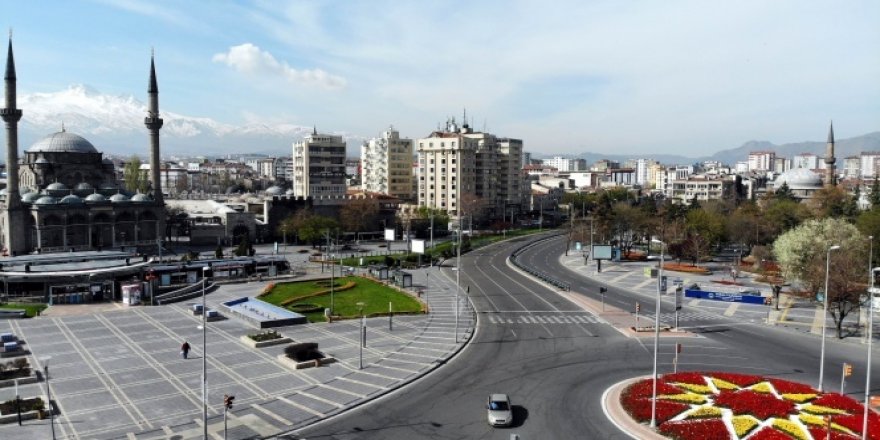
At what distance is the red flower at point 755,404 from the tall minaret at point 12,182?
281 feet

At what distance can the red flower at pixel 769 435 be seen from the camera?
24909 mm

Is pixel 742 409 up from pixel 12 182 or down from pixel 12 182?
down

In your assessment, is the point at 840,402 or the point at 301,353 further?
the point at 301,353

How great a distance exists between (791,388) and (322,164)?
113493 millimetres

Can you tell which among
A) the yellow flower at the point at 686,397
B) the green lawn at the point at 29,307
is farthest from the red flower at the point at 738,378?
the green lawn at the point at 29,307

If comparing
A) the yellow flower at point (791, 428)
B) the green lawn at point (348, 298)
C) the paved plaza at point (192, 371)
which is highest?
the green lawn at point (348, 298)

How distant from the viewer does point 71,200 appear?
86.6m

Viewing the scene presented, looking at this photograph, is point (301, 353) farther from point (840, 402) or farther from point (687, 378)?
point (840, 402)

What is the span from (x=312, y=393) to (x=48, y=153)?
87147 millimetres

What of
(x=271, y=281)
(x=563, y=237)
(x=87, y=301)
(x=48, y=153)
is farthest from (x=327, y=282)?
(x=563, y=237)

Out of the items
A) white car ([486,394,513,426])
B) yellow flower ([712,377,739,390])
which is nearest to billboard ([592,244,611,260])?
yellow flower ([712,377,739,390])

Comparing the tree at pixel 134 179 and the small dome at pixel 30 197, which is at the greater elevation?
the tree at pixel 134 179

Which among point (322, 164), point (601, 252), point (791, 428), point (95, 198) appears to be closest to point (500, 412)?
point (791, 428)

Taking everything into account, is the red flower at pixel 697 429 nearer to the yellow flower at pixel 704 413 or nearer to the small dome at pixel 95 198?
the yellow flower at pixel 704 413
